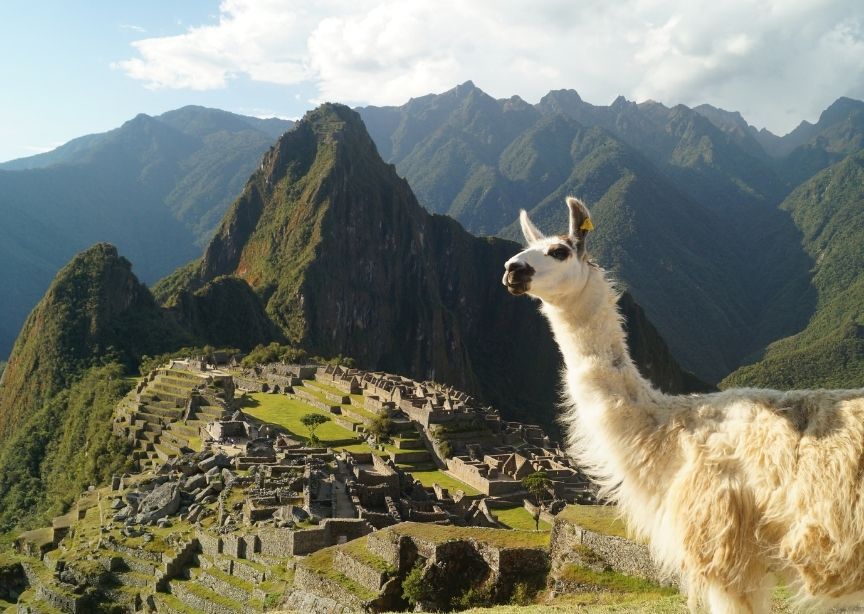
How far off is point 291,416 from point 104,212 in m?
155

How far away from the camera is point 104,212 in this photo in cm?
16512

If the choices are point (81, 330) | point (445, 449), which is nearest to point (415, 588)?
point (445, 449)

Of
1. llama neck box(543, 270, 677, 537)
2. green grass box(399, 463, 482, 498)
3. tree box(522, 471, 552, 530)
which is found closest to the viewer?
llama neck box(543, 270, 677, 537)

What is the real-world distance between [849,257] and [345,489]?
123066 millimetres

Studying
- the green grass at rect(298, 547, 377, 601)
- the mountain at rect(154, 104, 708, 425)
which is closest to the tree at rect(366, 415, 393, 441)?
the green grass at rect(298, 547, 377, 601)

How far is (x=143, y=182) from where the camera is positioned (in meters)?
186

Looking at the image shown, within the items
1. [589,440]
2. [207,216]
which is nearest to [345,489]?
[589,440]

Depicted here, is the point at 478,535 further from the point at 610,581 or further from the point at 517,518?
the point at 517,518

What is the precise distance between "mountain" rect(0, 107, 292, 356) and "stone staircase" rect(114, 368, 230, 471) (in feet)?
299

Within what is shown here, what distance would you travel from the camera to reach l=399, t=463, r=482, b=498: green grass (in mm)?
22522

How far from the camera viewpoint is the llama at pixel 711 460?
250 centimetres

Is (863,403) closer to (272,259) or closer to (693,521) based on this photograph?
(693,521)

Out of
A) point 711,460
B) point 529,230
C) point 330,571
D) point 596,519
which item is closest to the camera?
point 711,460

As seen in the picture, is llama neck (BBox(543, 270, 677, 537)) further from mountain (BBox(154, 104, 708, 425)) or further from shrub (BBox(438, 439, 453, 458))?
mountain (BBox(154, 104, 708, 425))
